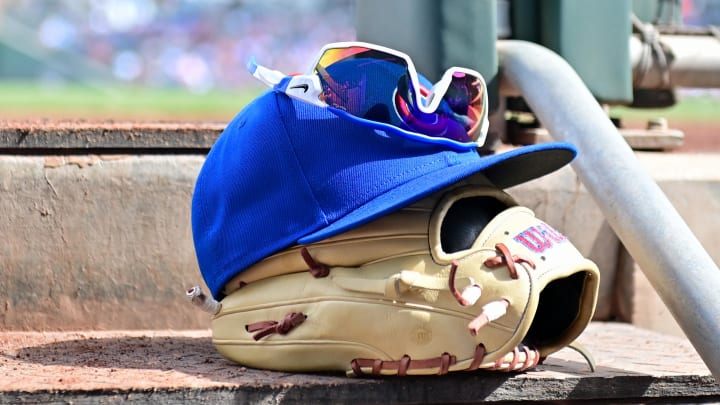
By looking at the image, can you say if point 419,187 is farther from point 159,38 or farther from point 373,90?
point 159,38

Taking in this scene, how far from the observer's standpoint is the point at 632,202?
1.73 m

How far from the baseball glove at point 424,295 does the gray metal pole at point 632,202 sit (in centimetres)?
17

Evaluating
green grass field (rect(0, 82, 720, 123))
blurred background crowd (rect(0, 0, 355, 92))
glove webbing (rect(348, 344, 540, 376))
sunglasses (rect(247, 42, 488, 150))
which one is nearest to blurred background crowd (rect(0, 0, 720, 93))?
blurred background crowd (rect(0, 0, 355, 92))

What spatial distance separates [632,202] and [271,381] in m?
0.70

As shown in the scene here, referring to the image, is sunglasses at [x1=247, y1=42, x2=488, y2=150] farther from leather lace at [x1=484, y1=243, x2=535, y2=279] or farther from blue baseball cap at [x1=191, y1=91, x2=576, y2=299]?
leather lace at [x1=484, y1=243, x2=535, y2=279]

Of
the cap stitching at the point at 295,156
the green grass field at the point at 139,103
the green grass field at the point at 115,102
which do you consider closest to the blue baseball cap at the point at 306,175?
the cap stitching at the point at 295,156

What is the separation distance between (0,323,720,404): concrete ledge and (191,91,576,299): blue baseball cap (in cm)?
20

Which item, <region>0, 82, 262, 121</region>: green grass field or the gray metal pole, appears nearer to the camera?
the gray metal pole

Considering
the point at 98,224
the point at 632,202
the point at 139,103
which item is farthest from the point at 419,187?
the point at 139,103

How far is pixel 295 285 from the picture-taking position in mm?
1557

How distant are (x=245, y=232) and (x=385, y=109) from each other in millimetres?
291

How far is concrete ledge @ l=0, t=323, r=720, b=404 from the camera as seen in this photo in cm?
139

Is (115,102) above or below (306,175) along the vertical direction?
below

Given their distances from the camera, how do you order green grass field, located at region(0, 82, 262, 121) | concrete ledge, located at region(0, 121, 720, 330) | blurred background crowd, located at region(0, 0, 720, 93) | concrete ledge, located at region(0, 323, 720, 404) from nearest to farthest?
concrete ledge, located at region(0, 323, 720, 404) → concrete ledge, located at region(0, 121, 720, 330) → green grass field, located at region(0, 82, 262, 121) → blurred background crowd, located at region(0, 0, 720, 93)
